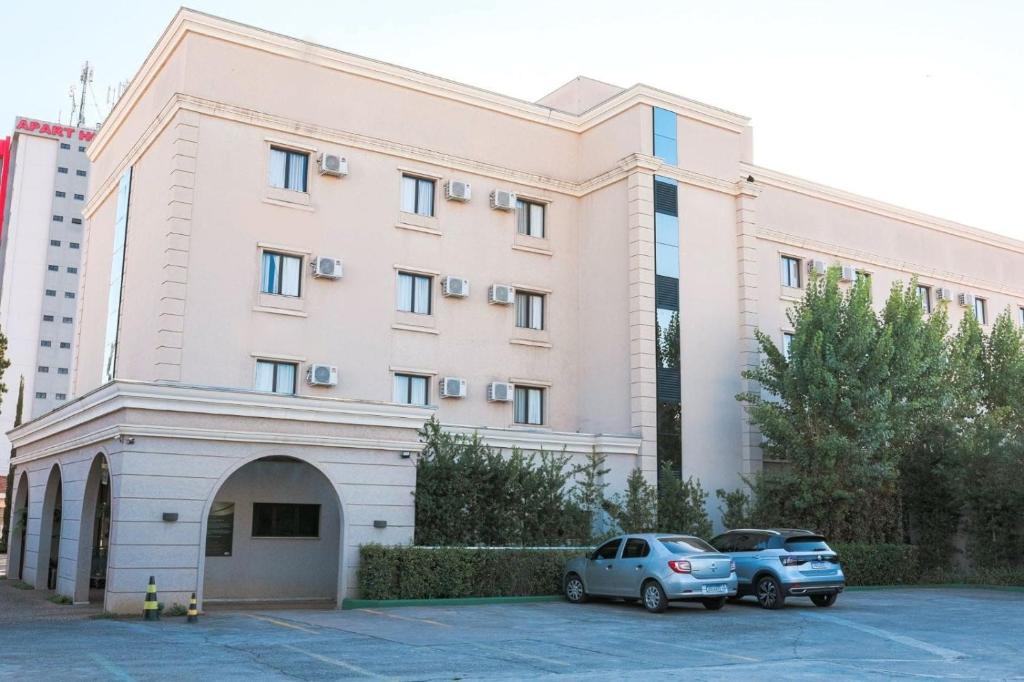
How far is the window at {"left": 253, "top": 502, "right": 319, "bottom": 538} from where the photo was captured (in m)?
23.0

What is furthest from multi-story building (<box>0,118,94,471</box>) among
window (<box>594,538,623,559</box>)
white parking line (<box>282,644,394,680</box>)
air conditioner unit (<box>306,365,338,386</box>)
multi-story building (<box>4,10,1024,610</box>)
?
white parking line (<box>282,644,394,680</box>)

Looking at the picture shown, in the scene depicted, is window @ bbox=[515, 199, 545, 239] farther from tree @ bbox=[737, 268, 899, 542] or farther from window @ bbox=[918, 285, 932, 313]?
window @ bbox=[918, 285, 932, 313]

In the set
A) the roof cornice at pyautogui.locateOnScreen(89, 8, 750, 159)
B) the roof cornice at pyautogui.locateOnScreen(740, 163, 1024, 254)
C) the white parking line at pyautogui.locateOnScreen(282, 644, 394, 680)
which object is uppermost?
the roof cornice at pyautogui.locateOnScreen(89, 8, 750, 159)

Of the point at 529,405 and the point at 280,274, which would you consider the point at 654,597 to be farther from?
the point at 280,274

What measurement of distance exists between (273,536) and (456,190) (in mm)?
9999

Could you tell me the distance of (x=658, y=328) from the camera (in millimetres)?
27281

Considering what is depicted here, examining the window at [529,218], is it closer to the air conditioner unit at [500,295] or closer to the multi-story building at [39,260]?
the air conditioner unit at [500,295]

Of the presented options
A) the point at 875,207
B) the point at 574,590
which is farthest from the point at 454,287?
the point at 875,207

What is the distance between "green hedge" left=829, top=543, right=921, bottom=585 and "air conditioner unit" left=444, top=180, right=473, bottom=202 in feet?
42.4

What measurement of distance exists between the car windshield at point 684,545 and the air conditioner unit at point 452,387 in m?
8.49

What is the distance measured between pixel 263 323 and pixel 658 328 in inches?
404

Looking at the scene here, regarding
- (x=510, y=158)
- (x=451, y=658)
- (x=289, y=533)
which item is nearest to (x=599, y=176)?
(x=510, y=158)

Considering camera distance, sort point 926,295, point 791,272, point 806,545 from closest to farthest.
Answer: point 806,545 < point 791,272 < point 926,295

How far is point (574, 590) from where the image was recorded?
21.0 m
